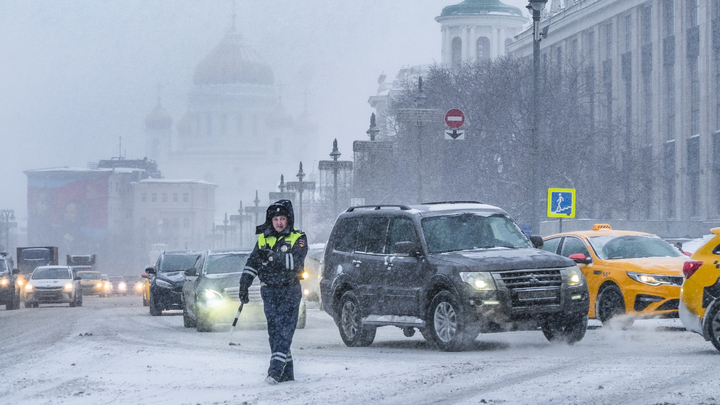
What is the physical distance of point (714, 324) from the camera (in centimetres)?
1391

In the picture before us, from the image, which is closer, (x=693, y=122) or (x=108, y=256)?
(x=693, y=122)

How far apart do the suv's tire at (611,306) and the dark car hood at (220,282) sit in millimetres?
6069

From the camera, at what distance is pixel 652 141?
73.1 m

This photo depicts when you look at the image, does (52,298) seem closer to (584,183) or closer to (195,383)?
(584,183)

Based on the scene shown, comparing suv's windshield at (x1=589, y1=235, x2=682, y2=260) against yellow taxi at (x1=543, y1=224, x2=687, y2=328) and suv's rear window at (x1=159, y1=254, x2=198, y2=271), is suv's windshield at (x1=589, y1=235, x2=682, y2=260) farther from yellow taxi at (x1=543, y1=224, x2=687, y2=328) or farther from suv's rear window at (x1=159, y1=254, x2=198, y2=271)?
suv's rear window at (x1=159, y1=254, x2=198, y2=271)

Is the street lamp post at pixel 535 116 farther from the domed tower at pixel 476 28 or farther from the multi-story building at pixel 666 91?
the domed tower at pixel 476 28

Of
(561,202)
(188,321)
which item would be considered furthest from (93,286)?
(188,321)

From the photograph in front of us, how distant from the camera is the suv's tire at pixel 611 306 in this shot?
63.7 ft

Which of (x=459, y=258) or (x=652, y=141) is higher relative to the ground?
(x=652, y=141)

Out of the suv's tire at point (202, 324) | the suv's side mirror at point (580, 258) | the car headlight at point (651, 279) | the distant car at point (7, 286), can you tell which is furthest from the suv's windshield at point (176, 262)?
the car headlight at point (651, 279)

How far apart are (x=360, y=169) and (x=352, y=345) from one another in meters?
46.6

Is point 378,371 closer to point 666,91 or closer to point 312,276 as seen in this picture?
point 312,276

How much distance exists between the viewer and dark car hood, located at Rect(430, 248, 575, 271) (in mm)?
15469

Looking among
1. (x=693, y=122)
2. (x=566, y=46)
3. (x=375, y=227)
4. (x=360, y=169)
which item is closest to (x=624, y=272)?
(x=375, y=227)
